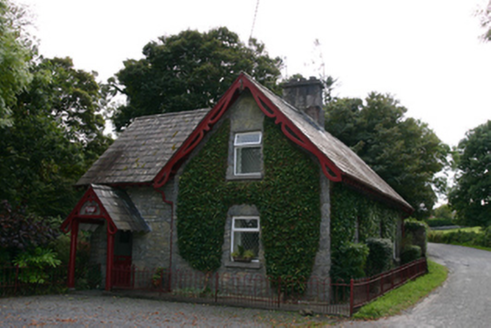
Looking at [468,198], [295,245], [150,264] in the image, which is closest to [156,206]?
[150,264]

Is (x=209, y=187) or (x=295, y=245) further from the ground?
(x=209, y=187)

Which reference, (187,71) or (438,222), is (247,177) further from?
(438,222)

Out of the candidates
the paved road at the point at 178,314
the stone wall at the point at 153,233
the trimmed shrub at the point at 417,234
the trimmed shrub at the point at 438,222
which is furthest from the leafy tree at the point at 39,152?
the trimmed shrub at the point at 438,222

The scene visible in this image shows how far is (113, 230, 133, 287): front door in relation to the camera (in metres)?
16.0

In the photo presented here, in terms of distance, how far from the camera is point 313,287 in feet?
44.9

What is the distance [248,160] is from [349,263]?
195 inches

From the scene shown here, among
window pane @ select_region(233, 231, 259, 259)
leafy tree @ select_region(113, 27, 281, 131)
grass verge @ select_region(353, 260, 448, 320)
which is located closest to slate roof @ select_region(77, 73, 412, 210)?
grass verge @ select_region(353, 260, 448, 320)

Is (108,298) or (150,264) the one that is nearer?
(108,298)

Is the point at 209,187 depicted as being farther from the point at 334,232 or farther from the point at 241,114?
the point at 334,232

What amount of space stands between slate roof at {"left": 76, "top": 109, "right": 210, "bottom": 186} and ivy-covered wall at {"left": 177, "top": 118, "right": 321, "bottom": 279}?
2087mm

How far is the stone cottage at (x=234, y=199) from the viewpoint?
46.4 feet

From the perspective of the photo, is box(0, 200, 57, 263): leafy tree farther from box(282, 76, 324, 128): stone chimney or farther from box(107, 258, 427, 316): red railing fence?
box(282, 76, 324, 128): stone chimney

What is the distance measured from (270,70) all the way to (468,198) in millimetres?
27651

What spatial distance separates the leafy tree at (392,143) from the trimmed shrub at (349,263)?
57.6 ft
